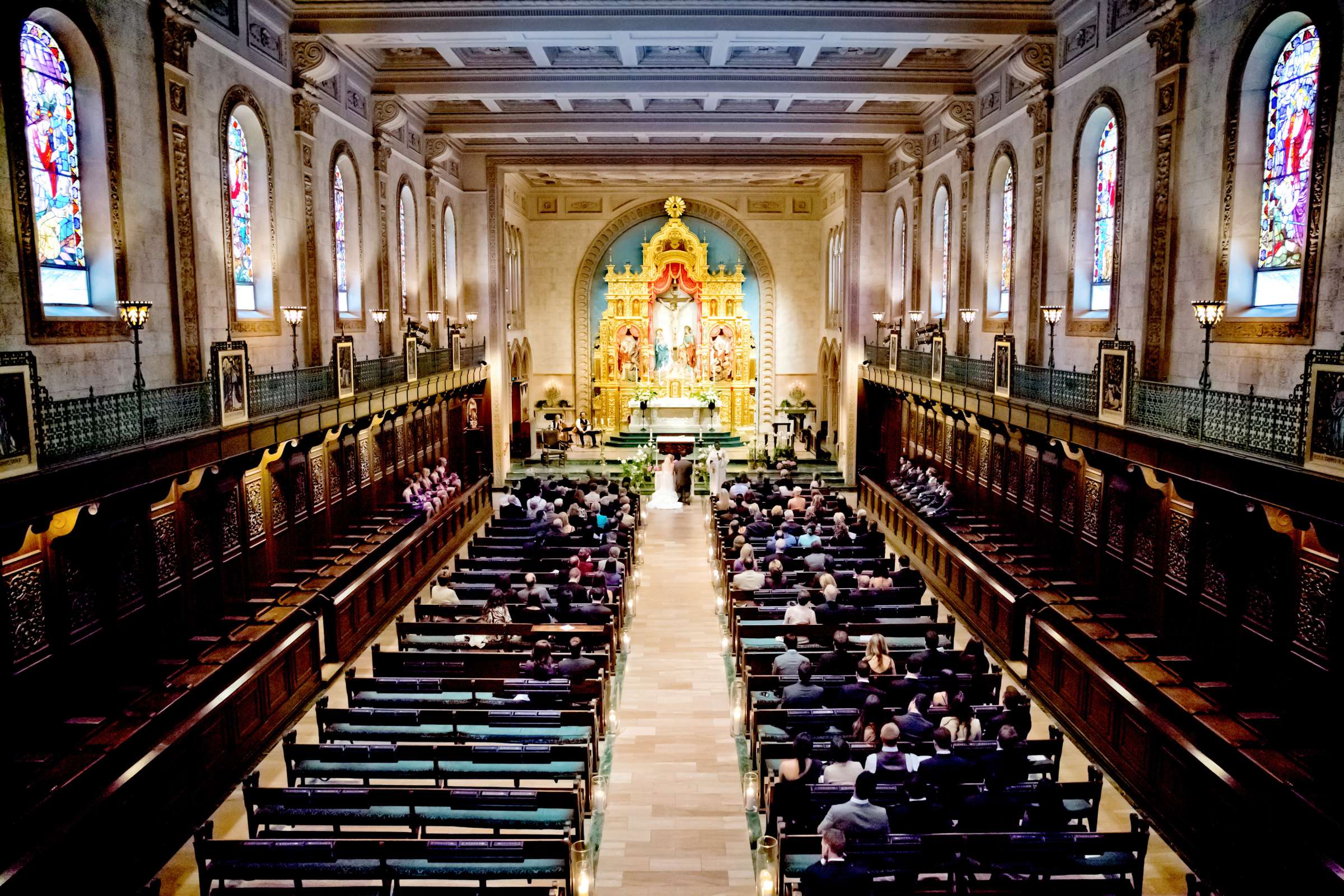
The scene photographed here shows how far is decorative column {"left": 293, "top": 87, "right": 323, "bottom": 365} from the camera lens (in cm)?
1590

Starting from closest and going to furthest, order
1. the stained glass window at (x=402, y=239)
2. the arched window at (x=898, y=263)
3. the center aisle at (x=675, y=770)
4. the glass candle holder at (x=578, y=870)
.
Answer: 1. the glass candle holder at (x=578, y=870)
2. the center aisle at (x=675, y=770)
3. the stained glass window at (x=402, y=239)
4. the arched window at (x=898, y=263)

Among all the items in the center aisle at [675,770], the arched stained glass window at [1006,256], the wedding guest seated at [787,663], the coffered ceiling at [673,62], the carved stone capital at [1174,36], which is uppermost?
the coffered ceiling at [673,62]

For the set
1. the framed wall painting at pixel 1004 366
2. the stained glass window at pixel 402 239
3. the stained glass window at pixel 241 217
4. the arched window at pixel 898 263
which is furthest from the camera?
the arched window at pixel 898 263

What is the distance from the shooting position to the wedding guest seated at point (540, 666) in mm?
10562

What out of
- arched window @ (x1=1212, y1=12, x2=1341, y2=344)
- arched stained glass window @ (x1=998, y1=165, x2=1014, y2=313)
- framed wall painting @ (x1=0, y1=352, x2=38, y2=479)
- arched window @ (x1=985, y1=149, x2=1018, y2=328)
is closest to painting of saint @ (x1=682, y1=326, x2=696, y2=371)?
arched window @ (x1=985, y1=149, x2=1018, y2=328)

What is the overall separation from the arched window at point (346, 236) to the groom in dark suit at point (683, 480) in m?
9.61

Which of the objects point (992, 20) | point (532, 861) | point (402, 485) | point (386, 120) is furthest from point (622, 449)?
A: point (532, 861)

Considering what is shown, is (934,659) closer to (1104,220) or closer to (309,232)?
(1104,220)

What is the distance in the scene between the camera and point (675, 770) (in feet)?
33.2

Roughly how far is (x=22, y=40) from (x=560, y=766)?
28.8 feet

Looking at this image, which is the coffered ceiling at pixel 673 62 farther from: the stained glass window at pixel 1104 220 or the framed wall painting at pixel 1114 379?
the framed wall painting at pixel 1114 379

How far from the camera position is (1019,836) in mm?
6906

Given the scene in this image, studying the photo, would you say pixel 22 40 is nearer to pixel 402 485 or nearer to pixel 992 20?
pixel 402 485

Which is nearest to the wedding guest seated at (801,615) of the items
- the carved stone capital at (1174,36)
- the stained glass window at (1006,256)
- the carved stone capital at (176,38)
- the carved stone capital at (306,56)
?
the carved stone capital at (1174,36)
